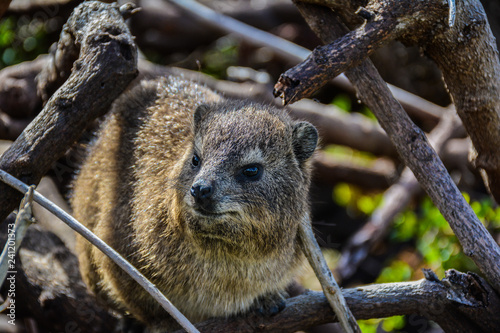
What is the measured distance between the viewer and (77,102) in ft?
12.8

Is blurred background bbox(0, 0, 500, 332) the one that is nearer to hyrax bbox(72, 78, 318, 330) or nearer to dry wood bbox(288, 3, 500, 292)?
hyrax bbox(72, 78, 318, 330)

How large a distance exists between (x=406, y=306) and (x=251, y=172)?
4.71ft

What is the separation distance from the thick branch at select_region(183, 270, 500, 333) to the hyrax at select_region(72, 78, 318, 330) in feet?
0.40

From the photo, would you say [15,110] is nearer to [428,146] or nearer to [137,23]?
[137,23]

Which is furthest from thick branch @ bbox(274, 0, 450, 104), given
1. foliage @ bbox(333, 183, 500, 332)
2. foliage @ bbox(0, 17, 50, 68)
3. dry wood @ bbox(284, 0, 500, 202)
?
foliage @ bbox(0, 17, 50, 68)

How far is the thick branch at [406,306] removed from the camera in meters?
3.86

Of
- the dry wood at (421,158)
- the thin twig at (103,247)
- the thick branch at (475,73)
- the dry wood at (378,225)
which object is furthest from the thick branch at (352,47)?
the dry wood at (378,225)

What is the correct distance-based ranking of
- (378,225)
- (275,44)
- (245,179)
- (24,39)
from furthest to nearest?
(275,44)
(24,39)
(378,225)
(245,179)

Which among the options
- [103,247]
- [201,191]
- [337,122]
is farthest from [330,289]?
[337,122]

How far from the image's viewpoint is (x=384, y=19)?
145 inches

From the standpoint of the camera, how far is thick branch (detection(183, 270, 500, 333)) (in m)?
3.86

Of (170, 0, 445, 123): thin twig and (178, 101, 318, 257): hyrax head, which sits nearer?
(178, 101, 318, 257): hyrax head

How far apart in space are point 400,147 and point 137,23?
4840mm

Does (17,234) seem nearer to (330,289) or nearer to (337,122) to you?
(330,289)
